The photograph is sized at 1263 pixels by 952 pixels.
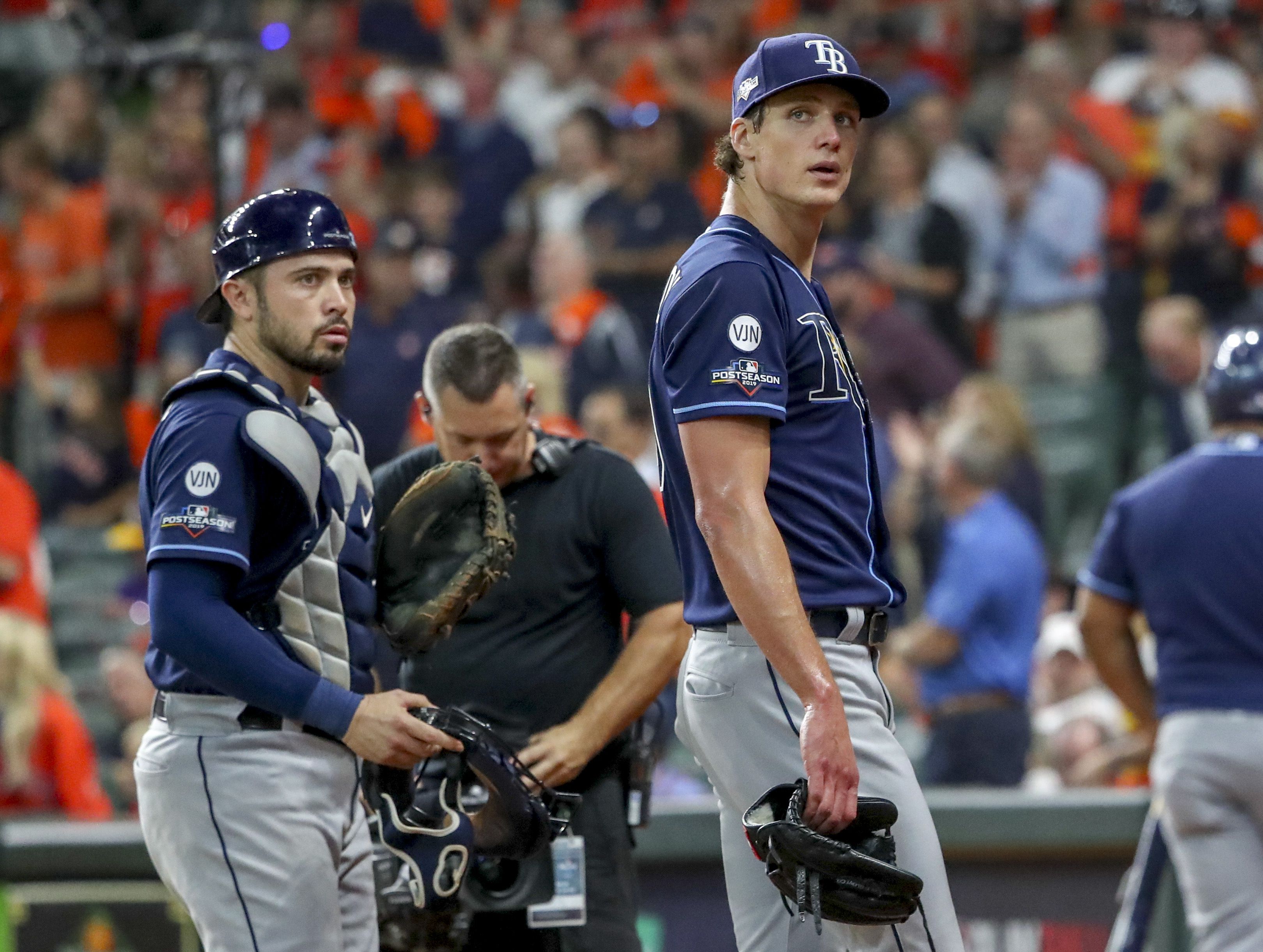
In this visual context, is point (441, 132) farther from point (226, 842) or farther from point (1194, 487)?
point (226, 842)

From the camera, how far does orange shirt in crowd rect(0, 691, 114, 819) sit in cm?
686

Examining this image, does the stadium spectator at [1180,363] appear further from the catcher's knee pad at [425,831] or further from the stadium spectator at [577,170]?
the catcher's knee pad at [425,831]

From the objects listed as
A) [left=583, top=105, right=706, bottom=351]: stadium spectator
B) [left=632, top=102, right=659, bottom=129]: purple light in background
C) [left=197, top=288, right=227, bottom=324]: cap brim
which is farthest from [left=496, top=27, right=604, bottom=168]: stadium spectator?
[left=197, top=288, right=227, bottom=324]: cap brim

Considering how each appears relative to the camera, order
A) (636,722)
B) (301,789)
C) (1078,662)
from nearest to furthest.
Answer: (301,789), (636,722), (1078,662)

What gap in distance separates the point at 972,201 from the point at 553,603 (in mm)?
5870

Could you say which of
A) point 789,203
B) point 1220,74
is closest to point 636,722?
point 789,203

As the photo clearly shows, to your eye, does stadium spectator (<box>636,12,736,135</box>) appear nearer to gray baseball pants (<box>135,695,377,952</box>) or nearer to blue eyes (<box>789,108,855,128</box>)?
blue eyes (<box>789,108,855,128</box>)

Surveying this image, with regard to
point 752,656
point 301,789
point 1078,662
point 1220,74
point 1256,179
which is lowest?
point 1078,662

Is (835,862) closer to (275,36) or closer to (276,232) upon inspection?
(276,232)

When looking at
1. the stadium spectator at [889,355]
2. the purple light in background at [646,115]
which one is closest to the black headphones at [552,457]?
the stadium spectator at [889,355]

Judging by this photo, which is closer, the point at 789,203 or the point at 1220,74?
the point at 789,203

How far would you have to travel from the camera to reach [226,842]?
3.32 m

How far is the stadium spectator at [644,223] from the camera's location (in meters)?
9.68

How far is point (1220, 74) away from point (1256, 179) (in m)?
0.97
